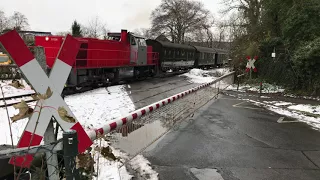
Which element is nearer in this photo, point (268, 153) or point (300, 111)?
point (268, 153)

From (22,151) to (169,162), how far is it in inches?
150

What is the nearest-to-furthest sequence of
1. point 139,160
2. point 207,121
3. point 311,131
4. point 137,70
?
point 139,160 < point 311,131 < point 207,121 < point 137,70

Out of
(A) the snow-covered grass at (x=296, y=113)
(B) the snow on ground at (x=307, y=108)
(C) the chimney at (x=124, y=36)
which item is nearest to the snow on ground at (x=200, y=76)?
(C) the chimney at (x=124, y=36)

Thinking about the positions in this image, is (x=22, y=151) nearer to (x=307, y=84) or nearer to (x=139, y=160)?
(x=139, y=160)

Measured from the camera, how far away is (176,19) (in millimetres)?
60000

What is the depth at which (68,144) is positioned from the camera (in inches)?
79.8

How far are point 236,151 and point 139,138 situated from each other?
2239 mm

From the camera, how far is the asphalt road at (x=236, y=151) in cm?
513

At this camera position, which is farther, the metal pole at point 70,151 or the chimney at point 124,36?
the chimney at point 124,36

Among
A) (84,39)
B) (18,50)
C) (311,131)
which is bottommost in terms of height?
(311,131)

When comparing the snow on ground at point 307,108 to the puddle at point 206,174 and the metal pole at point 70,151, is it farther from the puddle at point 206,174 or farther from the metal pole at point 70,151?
the metal pole at point 70,151

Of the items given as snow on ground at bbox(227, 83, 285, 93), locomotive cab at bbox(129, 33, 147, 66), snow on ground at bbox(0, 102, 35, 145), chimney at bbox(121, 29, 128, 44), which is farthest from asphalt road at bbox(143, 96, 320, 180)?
locomotive cab at bbox(129, 33, 147, 66)

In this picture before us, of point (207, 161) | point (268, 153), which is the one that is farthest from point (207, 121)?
point (207, 161)

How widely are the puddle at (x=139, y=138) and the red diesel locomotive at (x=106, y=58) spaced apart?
7.83 meters
